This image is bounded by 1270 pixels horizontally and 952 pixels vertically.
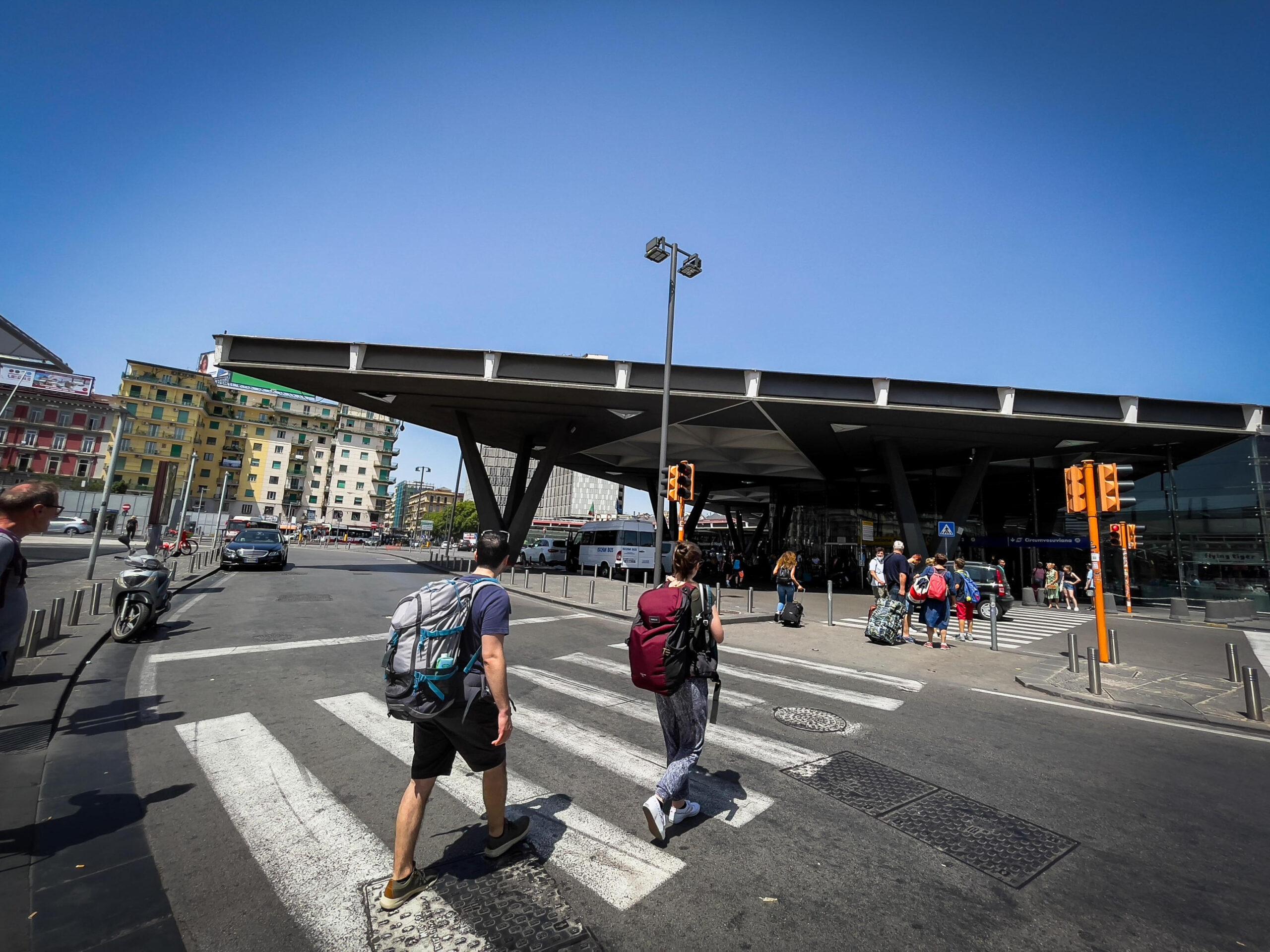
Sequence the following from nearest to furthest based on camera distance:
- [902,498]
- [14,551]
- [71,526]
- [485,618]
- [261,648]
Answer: [485,618], [14,551], [261,648], [902,498], [71,526]

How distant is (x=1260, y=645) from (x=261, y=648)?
71.6 ft

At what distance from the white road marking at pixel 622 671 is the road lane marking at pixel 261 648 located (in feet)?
9.12

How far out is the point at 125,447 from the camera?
2805 inches

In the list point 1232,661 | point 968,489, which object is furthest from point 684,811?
point 968,489

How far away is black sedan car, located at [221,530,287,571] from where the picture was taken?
818 inches

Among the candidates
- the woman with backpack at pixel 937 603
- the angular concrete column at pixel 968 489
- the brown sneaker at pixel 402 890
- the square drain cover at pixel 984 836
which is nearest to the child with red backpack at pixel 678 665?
the brown sneaker at pixel 402 890

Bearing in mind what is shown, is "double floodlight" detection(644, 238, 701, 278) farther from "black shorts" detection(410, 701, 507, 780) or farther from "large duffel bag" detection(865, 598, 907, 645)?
"black shorts" detection(410, 701, 507, 780)

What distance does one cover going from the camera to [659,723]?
18.0 feet

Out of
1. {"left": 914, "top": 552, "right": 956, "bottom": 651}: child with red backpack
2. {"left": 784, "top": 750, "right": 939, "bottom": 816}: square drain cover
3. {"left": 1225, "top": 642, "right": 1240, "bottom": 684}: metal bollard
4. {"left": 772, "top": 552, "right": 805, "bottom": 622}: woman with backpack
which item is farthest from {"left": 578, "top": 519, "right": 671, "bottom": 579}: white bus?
{"left": 784, "top": 750, "right": 939, "bottom": 816}: square drain cover

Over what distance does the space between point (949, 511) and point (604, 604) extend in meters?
18.7

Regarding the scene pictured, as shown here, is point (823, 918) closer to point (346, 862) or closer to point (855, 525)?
point (346, 862)

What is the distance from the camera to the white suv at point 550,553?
35562 mm

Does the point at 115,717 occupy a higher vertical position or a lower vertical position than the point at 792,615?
lower

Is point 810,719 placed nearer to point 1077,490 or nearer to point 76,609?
point 1077,490
